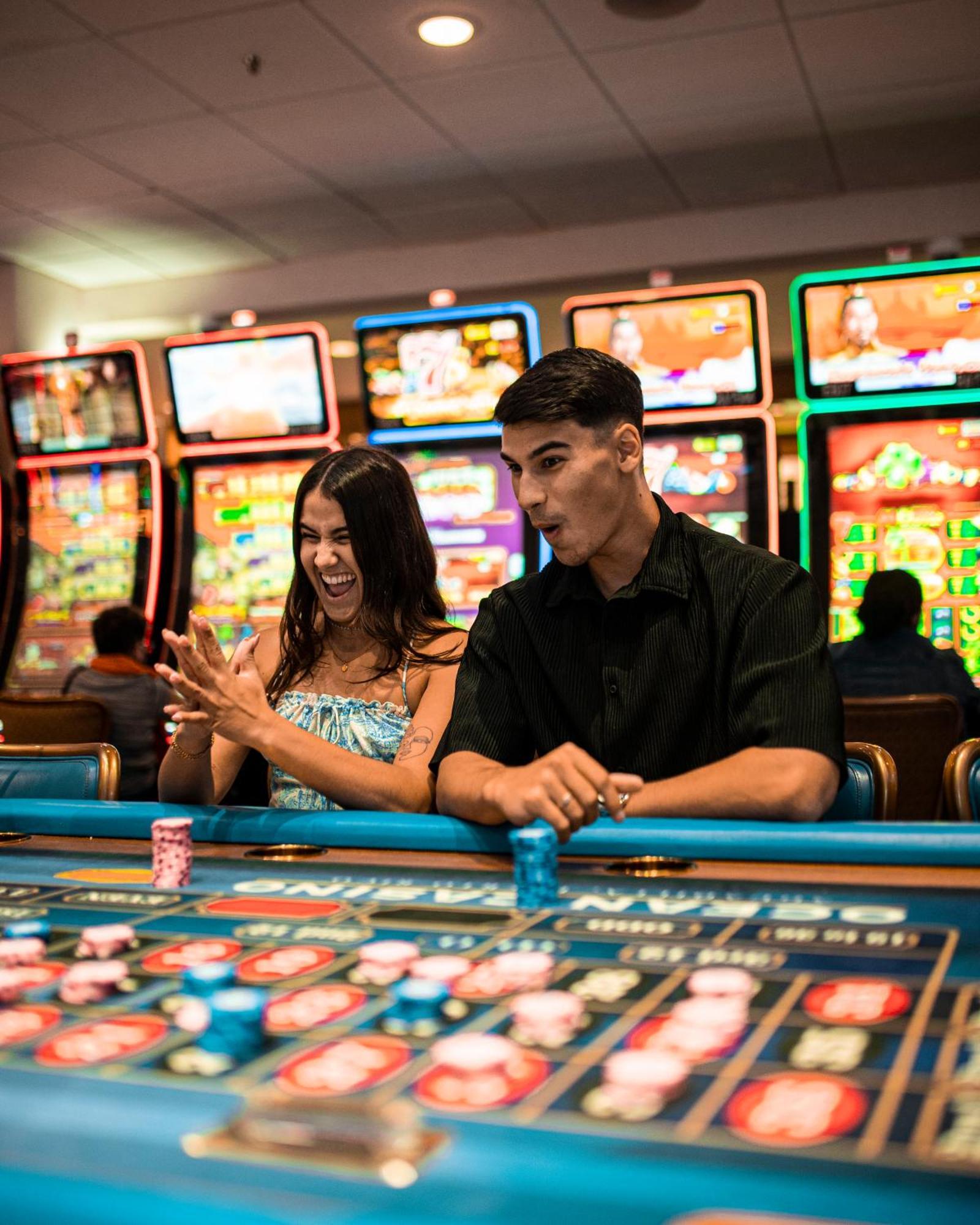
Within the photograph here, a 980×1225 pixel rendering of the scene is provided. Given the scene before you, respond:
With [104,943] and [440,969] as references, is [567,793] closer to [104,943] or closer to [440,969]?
[440,969]

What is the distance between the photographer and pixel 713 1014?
972 millimetres

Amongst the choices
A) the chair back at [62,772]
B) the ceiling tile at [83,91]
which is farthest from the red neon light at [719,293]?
the chair back at [62,772]

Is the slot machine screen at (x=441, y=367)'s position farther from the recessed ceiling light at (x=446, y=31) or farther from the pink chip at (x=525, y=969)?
the pink chip at (x=525, y=969)

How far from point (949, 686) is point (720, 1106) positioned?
10.5ft

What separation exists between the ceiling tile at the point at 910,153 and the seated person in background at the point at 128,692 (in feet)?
11.2

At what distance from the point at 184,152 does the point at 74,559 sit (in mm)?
1773

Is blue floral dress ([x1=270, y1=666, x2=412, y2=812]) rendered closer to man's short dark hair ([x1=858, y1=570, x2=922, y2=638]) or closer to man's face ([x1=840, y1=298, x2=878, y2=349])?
man's short dark hair ([x1=858, y1=570, x2=922, y2=638])

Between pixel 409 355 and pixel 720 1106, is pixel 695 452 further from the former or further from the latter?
pixel 720 1106

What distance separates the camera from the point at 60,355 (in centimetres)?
534

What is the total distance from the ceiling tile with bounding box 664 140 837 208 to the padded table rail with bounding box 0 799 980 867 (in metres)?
4.16

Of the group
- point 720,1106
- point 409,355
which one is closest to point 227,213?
point 409,355

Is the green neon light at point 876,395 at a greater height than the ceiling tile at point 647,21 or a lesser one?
lesser

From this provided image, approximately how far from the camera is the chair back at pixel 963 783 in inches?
73.7

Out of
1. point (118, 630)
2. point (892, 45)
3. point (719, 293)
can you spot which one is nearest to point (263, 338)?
point (118, 630)
